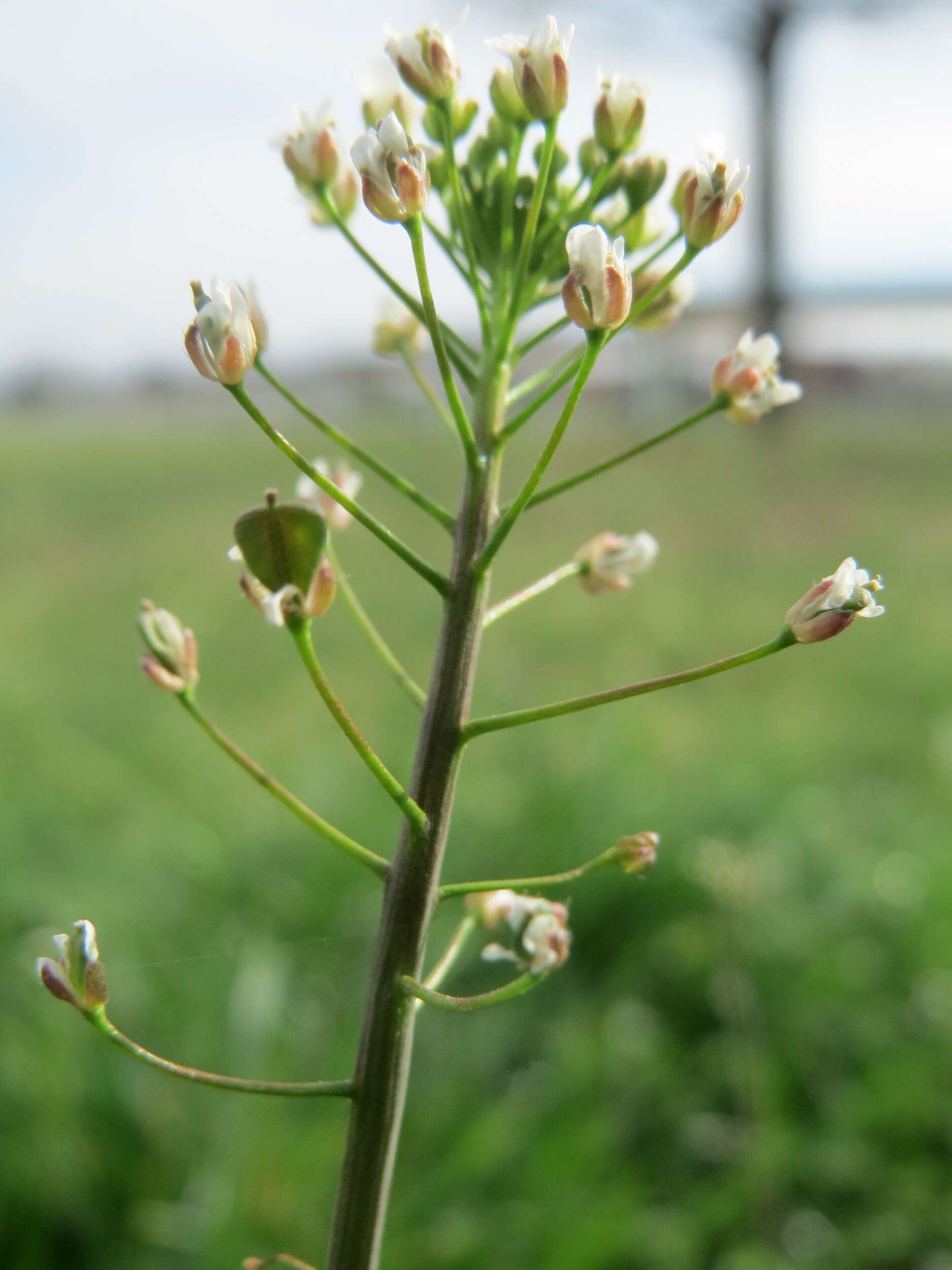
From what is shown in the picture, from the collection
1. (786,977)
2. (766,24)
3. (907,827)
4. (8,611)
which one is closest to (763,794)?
A: (907,827)

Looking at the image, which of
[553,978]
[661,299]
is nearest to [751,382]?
[661,299]

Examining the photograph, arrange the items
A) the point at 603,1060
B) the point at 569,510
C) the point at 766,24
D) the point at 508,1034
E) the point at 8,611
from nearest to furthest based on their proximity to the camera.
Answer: the point at 603,1060 < the point at 508,1034 < the point at 8,611 < the point at 569,510 < the point at 766,24

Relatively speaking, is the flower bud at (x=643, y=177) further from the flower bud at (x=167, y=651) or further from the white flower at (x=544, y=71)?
the flower bud at (x=167, y=651)

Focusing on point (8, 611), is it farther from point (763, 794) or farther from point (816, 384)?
point (816, 384)

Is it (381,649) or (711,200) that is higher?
(711,200)

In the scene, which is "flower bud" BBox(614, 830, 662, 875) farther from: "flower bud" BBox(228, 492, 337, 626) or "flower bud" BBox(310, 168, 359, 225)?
"flower bud" BBox(310, 168, 359, 225)

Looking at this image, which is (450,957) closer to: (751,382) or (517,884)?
Answer: (517,884)

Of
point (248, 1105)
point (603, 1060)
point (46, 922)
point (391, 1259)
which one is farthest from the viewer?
point (46, 922)
